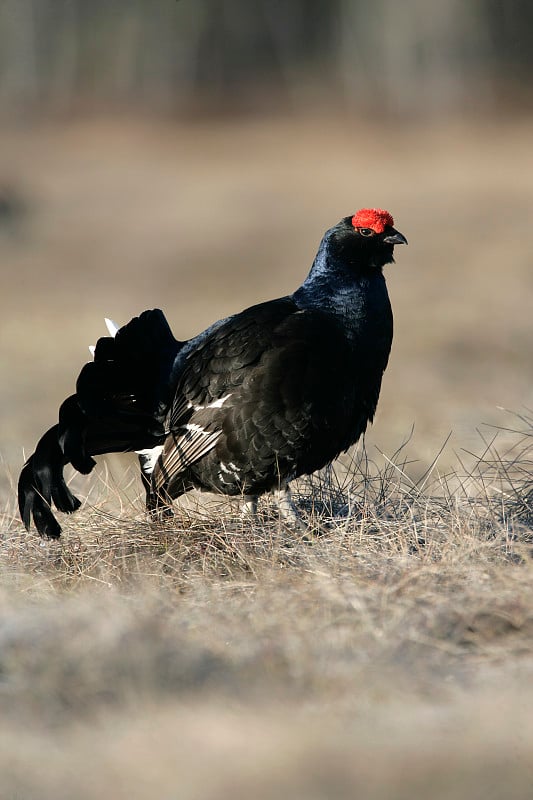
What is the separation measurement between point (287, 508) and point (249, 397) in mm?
446

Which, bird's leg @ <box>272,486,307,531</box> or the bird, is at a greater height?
the bird

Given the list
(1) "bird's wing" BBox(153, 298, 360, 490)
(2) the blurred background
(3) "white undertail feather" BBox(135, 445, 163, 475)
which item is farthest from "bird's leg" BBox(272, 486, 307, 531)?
(2) the blurred background

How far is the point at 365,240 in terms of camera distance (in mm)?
4348

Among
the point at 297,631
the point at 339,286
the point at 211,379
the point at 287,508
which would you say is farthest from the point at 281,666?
the point at 339,286

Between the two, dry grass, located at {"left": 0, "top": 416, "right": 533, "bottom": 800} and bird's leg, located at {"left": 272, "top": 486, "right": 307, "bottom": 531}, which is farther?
bird's leg, located at {"left": 272, "top": 486, "right": 307, "bottom": 531}

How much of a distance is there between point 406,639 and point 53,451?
6.49 feet

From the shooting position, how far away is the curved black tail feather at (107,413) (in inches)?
165

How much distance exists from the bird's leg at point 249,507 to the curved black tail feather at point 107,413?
18.3 inches

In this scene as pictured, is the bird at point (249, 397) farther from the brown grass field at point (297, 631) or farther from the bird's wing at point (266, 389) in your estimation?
the brown grass field at point (297, 631)

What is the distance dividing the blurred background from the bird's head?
1.90m

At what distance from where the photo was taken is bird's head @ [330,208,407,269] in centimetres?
435

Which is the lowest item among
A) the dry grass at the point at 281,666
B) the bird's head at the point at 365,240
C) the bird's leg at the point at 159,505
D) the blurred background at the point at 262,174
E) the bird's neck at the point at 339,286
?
the dry grass at the point at 281,666

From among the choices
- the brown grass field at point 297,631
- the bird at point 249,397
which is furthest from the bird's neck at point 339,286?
the brown grass field at point 297,631

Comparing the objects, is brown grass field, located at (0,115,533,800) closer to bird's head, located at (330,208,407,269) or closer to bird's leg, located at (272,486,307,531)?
bird's leg, located at (272,486,307,531)
